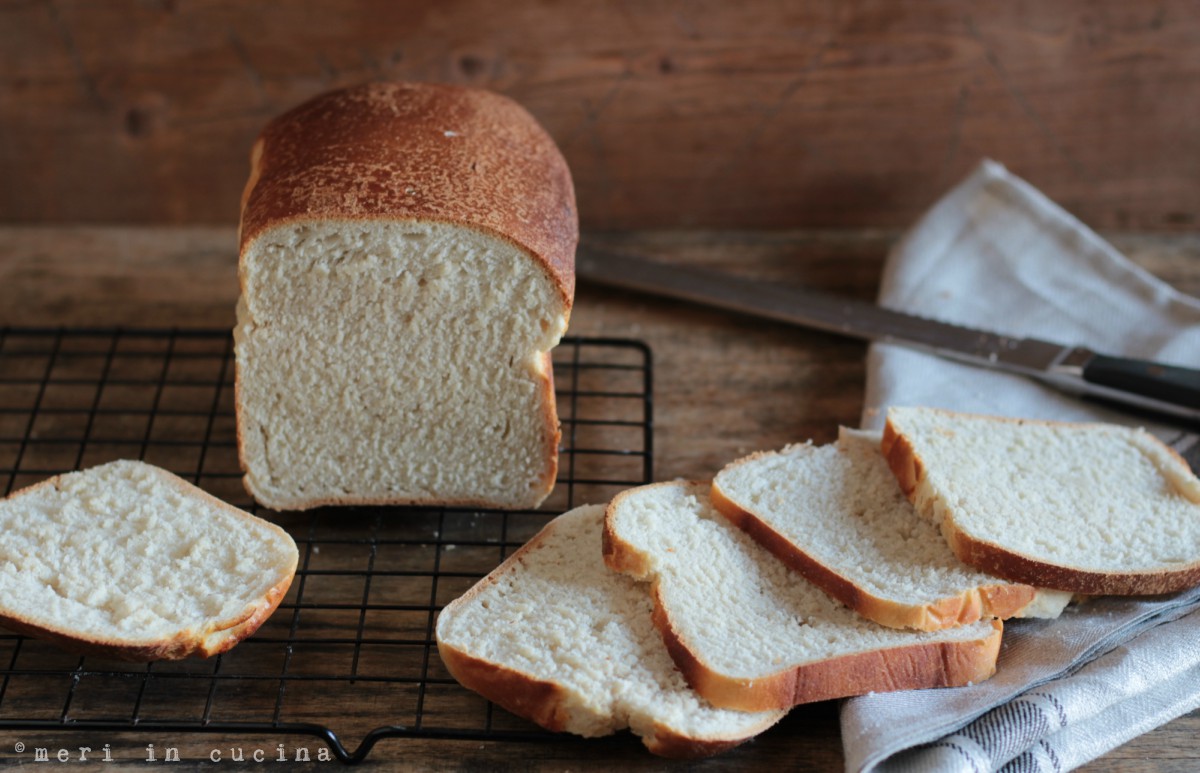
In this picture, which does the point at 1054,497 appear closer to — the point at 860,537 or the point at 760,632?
the point at 860,537

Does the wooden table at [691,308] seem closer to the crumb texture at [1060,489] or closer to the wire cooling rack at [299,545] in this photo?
the wire cooling rack at [299,545]

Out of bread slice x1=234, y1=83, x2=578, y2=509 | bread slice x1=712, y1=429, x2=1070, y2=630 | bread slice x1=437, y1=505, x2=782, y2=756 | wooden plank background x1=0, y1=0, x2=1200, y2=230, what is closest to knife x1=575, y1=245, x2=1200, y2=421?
wooden plank background x1=0, y1=0, x2=1200, y2=230

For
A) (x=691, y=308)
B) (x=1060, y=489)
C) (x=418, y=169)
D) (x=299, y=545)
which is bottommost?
(x=299, y=545)

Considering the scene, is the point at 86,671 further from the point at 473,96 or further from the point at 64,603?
the point at 473,96

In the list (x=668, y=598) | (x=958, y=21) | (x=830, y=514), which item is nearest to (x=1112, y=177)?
(x=958, y=21)

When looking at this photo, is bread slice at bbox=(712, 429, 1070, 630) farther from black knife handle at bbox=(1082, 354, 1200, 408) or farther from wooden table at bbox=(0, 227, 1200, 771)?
black knife handle at bbox=(1082, 354, 1200, 408)

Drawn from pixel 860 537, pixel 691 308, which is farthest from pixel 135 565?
pixel 691 308
